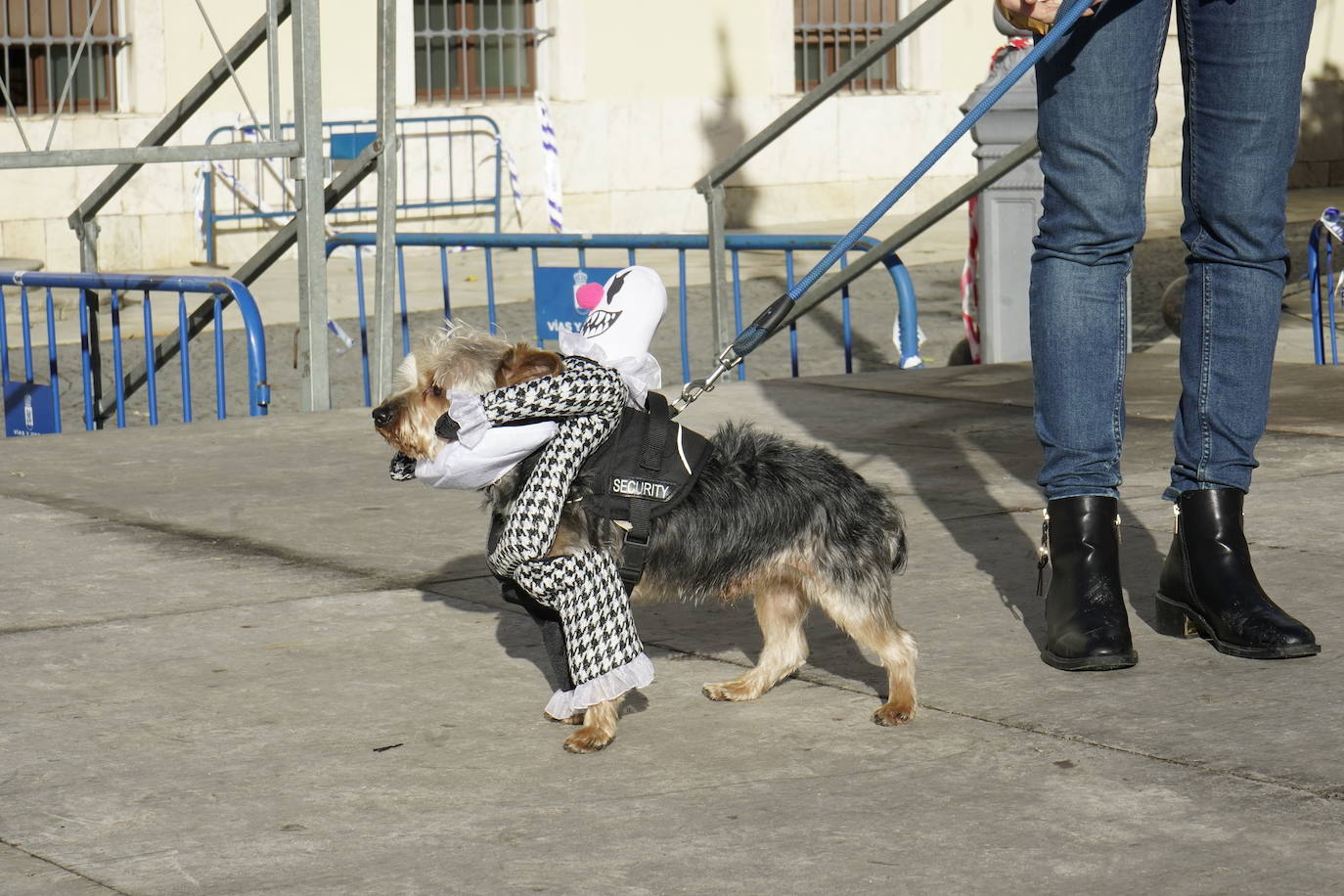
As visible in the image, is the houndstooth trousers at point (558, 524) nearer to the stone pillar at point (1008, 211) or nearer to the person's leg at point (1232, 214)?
the person's leg at point (1232, 214)

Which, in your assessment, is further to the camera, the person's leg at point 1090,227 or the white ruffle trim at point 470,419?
the person's leg at point 1090,227

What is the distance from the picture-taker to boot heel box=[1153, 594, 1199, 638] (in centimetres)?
399

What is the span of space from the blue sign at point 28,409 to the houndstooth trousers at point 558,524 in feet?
17.2

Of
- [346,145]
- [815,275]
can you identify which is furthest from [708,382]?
[346,145]

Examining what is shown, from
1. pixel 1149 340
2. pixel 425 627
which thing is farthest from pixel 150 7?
pixel 425 627

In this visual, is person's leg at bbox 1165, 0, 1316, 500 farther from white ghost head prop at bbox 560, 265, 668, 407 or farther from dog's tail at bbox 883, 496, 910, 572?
white ghost head prop at bbox 560, 265, 668, 407

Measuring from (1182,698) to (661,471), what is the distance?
1.06 m

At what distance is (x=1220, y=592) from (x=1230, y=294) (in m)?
0.61

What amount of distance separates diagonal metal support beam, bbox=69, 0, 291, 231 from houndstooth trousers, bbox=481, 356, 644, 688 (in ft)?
16.3

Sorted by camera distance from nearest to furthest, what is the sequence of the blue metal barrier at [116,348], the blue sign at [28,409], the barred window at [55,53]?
1. the blue metal barrier at [116,348]
2. the blue sign at [28,409]
3. the barred window at [55,53]

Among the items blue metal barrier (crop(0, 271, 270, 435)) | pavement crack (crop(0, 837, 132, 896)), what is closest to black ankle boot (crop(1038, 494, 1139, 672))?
pavement crack (crop(0, 837, 132, 896))

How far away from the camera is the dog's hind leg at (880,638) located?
353 cm

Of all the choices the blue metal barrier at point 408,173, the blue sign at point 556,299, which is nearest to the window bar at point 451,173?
the blue metal barrier at point 408,173

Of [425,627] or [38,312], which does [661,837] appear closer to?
[425,627]
